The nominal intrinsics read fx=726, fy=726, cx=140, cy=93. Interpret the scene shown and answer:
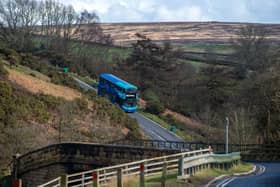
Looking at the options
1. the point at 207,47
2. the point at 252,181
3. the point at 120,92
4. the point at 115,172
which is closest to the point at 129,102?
the point at 120,92

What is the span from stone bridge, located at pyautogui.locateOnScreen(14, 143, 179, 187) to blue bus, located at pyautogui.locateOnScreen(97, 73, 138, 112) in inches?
1030

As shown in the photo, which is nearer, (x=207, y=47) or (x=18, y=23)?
(x=18, y=23)

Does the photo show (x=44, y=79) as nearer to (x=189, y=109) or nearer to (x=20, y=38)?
(x=189, y=109)

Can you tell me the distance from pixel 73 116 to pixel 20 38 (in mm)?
42008

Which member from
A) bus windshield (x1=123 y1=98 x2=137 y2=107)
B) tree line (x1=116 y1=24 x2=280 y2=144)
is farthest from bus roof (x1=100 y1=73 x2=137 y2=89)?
tree line (x1=116 y1=24 x2=280 y2=144)

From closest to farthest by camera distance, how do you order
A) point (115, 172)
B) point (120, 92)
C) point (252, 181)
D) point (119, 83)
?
point (115, 172)
point (252, 181)
point (120, 92)
point (119, 83)

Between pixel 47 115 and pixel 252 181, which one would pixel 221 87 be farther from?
pixel 252 181

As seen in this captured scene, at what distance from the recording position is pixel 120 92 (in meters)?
80.8

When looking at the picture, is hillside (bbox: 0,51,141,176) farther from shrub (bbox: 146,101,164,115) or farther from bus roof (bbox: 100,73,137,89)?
shrub (bbox: 146,101,164,115)

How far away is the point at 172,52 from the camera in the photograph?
365ft

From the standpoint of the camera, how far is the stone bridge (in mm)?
50312

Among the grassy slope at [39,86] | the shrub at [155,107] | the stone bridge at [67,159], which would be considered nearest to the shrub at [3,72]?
the grassy slope at [39,86]

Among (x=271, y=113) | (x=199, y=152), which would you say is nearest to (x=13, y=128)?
(x=271, y=113)

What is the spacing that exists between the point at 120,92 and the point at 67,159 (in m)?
27.2
